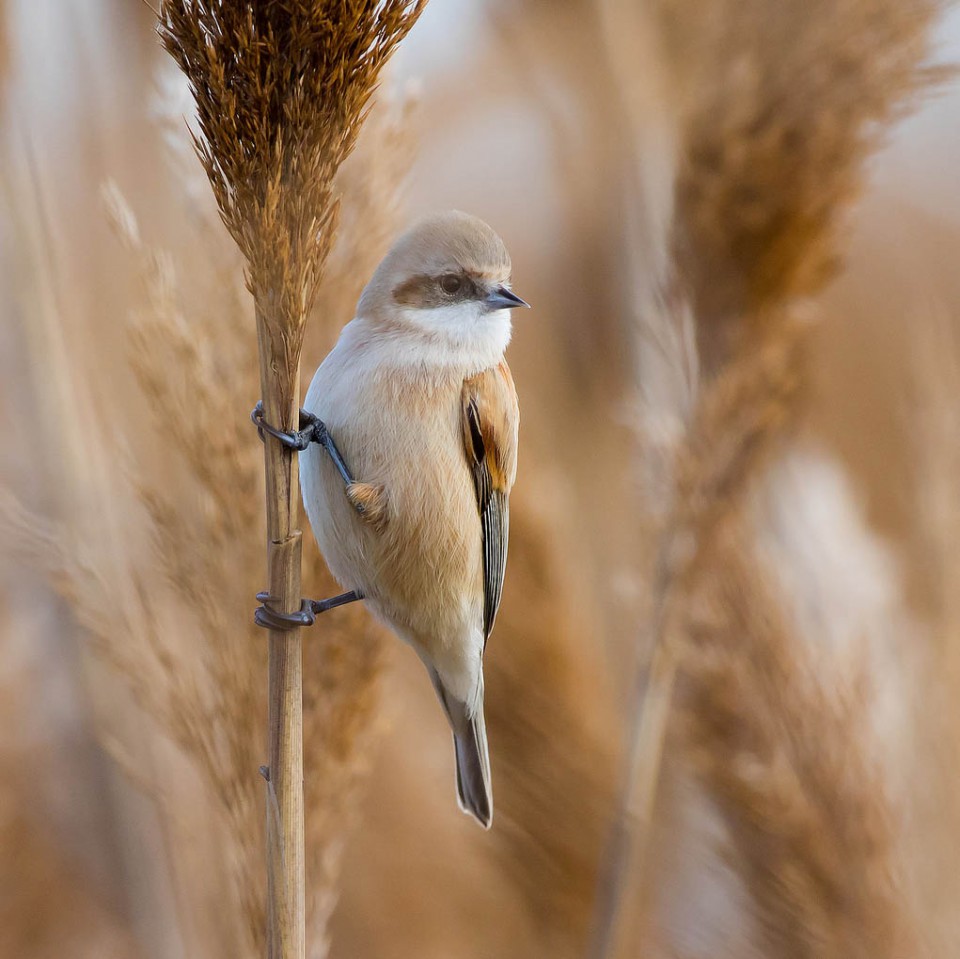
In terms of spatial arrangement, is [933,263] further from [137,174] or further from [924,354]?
[137,174]

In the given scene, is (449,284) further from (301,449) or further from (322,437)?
(301,449)

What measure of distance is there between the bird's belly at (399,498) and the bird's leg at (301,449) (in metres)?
0.02

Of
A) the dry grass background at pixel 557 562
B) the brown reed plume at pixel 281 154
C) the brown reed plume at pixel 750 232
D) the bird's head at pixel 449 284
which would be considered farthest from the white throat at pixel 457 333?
the brown reed plume at pixel 281 154

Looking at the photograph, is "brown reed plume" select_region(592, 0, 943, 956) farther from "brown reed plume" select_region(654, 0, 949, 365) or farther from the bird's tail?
the bird's tail

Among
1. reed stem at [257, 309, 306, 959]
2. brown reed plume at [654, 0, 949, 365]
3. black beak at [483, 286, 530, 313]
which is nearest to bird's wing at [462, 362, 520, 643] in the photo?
black beak at [483, 286, 530, 313]

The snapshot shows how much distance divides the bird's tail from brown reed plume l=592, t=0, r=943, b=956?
0.94 ft

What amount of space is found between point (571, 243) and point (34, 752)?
1989 mm

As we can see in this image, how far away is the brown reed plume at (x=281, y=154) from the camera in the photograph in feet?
3.55

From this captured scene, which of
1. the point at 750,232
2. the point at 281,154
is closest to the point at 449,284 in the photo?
the point at 750,232

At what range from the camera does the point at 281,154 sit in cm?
113

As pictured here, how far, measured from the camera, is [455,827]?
9.18 ft

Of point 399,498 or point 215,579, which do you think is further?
point 399,498

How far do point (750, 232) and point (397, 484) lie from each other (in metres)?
0.79

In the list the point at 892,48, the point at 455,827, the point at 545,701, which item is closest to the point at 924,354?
the point at 892,48
